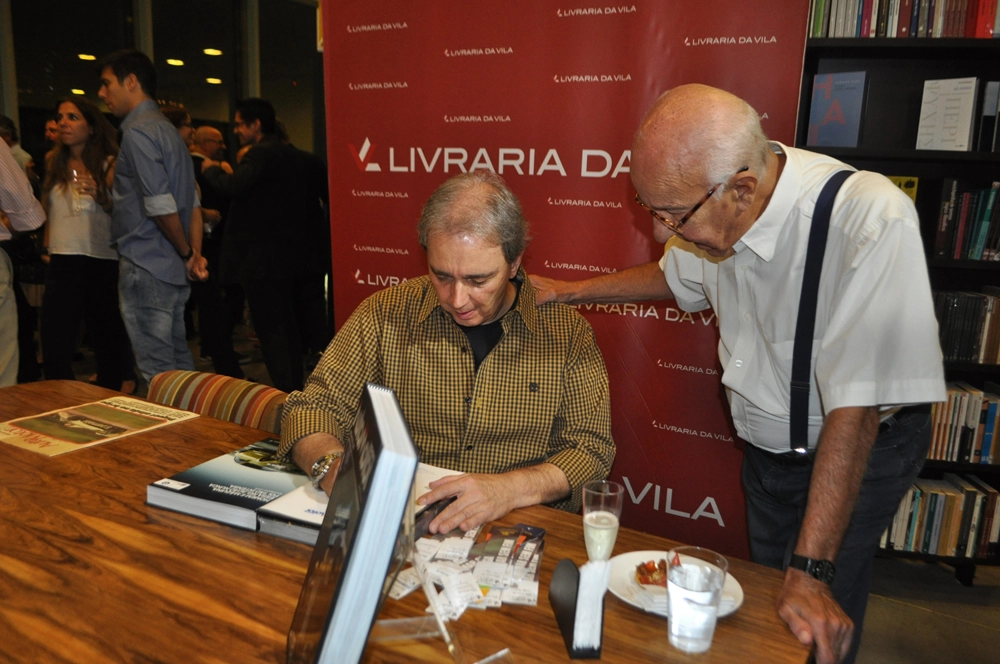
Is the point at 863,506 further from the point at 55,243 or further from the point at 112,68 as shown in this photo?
the point at 55,243

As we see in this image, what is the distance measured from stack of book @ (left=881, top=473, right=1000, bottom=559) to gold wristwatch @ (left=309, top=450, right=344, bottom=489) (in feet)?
7.98

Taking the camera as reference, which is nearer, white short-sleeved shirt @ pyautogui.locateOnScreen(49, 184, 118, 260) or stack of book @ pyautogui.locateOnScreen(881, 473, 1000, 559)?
stack of book @ pyautogui.locateOnScreen(881, 473, 1000, 559)

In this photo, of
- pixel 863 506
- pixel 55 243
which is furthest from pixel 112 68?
pixel 863 506

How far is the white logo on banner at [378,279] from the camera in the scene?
3.29 meters

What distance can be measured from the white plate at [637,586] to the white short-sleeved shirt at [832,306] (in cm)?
44

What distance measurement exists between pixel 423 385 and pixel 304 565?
660 mm

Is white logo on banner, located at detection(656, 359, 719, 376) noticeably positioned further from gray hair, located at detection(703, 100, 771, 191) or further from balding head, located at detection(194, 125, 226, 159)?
balding head, located at detection(194, 125, 226, 159)

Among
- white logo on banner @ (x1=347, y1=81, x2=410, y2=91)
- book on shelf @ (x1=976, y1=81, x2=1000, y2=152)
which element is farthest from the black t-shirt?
book on shelf @ (x1=976, y1=81, x2=1000, y2=152)

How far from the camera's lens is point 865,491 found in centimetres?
162

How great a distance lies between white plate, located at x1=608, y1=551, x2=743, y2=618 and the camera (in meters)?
1.10

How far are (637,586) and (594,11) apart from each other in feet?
7.38

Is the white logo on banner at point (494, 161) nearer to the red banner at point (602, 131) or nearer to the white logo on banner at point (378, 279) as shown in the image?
the red banner at point (602, 131)

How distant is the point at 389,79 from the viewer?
3170mm

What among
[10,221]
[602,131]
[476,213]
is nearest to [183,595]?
[476,213]
